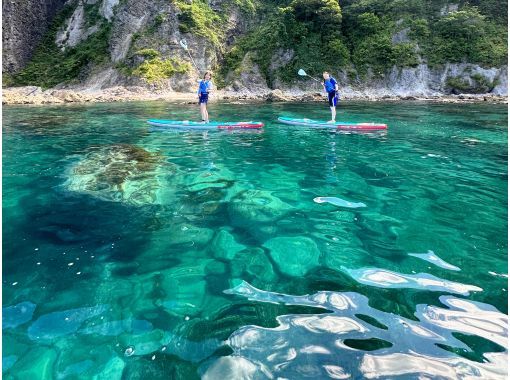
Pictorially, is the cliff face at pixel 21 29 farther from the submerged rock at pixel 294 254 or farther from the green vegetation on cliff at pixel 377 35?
the submerged rock at pixel 294 254

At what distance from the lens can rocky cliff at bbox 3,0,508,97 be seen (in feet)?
144

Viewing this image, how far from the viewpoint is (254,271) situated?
190 inches

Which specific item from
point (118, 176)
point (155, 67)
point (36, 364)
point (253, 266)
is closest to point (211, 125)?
point (118, 176)

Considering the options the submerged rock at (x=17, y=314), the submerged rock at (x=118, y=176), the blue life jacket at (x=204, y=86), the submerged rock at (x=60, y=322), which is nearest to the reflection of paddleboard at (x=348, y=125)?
the blue life jacket at (x=204, y=86)

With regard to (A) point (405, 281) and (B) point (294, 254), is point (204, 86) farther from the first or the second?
(A) point (405, 281)

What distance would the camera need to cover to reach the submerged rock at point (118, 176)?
779 centimetres

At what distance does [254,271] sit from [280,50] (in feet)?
158

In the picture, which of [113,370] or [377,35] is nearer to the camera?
[113,370]

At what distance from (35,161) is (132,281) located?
346 inches

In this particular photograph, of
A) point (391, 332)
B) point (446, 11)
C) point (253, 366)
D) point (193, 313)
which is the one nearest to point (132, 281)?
point (193, 313)

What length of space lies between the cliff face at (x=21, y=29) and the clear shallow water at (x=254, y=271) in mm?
51786

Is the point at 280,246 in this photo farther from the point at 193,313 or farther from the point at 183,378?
the point at 183,378

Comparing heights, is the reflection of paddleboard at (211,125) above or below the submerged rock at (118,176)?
above

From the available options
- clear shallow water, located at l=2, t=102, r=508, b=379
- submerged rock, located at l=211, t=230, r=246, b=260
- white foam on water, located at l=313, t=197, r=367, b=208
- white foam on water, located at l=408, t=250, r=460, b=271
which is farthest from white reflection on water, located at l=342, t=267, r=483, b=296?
white foam on water, located at l=313, t=197, r=367, b=208
